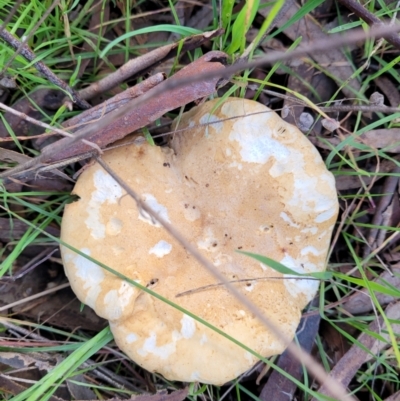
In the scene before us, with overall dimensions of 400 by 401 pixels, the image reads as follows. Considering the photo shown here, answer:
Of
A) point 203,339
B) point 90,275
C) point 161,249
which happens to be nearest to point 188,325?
point 203,339

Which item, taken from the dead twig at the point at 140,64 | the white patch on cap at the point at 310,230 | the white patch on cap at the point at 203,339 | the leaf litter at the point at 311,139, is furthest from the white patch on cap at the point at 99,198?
the white patch on cap at the point at 310,230

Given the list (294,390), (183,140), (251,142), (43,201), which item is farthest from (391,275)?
(43,201)

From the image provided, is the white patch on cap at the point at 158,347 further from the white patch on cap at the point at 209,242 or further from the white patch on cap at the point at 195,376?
the white patch on cap at the point at 209,242

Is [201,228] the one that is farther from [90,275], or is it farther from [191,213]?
[90,275]

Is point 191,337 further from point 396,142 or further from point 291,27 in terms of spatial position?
point 291,27

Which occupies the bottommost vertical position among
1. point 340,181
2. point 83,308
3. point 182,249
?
point 340,181

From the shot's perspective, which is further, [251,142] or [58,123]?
[58,123]
